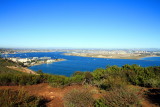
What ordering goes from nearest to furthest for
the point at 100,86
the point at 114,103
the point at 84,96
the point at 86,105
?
the point at 114,103, the point at 86,105, the point at 84,96, the point at 100,86

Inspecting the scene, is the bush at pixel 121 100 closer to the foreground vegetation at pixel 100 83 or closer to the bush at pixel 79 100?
→ the foreground vegetation at pixel 100 83

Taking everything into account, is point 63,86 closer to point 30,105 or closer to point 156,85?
→ point 30,105

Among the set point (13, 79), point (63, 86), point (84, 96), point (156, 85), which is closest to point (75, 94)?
point (84, 96)

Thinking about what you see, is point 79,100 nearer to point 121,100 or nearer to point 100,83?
point 121,100

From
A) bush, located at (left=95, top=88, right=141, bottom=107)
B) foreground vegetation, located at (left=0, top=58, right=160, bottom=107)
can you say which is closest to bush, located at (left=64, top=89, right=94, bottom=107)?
foreground vegetation, located at (left=0, top=58, right=160, bottom=107)

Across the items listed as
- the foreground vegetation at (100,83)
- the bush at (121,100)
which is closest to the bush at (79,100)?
the foreground vegetation at (100,83)

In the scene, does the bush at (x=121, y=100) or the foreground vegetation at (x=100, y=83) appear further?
the foreground vegetation at (x=100, y=83)

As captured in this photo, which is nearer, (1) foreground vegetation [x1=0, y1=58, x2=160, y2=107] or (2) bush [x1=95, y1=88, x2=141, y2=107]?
(2) bush [x1=95, y1=88, x2=141, y2=107]

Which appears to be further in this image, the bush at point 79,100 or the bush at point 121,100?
the bush at point 79,100

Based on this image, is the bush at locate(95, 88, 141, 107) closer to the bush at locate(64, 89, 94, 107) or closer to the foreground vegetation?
the foreground vegetation

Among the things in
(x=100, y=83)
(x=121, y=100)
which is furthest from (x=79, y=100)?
(x=100, y=83)

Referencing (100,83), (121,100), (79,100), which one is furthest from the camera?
(100,83)
